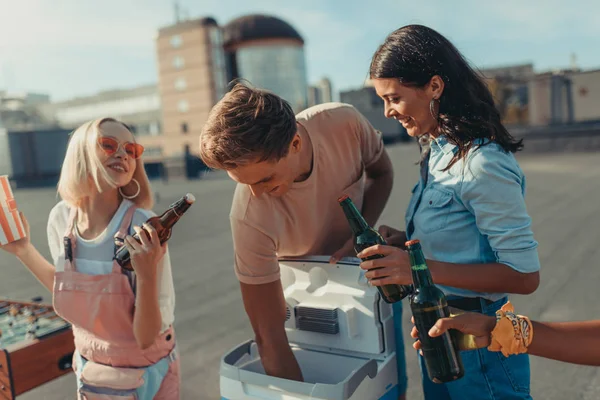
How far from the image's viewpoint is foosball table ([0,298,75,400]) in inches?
77.7

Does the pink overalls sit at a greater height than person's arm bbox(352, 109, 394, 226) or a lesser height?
lesser

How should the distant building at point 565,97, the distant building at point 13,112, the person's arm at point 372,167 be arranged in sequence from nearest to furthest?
1. the person's arm at point 372,167
2. the distant building at point 565,97
3. the distant building at point 13,112

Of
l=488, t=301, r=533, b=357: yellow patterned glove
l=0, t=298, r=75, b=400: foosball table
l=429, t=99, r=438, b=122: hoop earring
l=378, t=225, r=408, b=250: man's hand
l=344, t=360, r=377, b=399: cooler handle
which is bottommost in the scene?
l=0, t=298, r=75, b=400: foosball table

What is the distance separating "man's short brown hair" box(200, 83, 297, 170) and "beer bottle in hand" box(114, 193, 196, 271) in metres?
0.22

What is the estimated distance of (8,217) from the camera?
6.39 feet

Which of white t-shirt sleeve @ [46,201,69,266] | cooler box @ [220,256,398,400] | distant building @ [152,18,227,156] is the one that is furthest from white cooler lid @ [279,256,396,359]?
distant building @ [152,18,227,156]

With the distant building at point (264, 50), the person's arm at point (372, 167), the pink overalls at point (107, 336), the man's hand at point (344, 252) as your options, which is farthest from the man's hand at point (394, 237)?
the distant building at point (264, 50)

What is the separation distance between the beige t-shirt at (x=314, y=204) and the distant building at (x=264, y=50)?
41.9 meters

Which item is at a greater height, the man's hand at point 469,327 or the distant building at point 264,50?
the distant building at point 264,50

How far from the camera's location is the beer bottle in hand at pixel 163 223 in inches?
71.9

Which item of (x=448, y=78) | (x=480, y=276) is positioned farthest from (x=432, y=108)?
(x=480, y=276)

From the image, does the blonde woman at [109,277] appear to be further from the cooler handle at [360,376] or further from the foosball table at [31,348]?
the cooler handle at [360,376]

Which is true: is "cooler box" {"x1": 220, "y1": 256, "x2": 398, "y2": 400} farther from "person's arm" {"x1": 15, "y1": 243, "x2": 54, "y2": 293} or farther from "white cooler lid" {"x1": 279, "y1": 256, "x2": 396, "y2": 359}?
"person's arm" {"x1": 15, "y1": 243, "x2": 54, "y2": 293}

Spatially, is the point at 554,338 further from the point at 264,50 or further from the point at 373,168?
the point at 264,50
